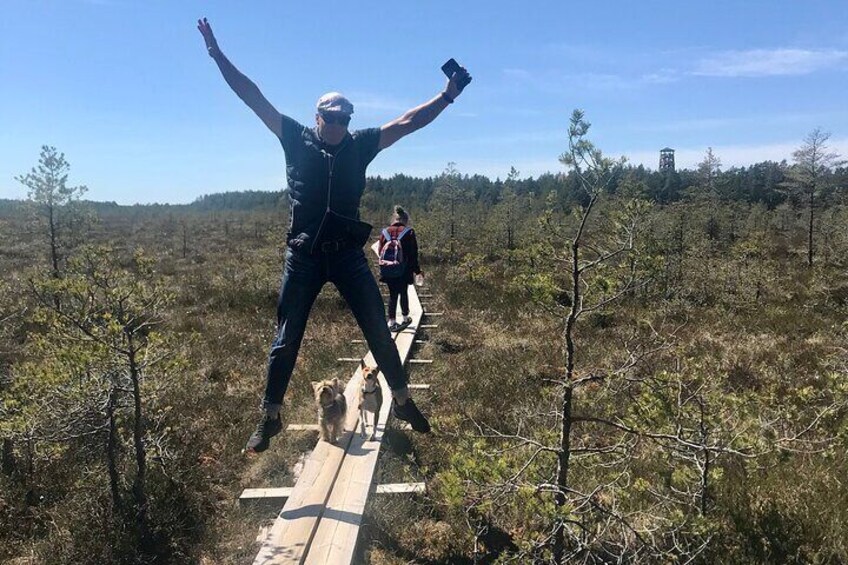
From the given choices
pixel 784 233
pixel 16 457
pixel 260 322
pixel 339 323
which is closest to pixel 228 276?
pixel 260 322

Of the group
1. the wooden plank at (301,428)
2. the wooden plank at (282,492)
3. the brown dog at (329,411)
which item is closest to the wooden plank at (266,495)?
the wooden plank at (282,492)

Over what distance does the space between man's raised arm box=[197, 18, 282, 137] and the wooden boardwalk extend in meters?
2.71

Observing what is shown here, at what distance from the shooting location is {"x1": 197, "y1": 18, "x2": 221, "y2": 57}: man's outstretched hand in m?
3.13

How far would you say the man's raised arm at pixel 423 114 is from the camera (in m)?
3.33

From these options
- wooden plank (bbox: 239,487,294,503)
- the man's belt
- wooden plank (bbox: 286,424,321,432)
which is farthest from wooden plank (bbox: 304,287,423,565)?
the man's belt

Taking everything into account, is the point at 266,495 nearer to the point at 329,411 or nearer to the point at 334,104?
the point at 329,411

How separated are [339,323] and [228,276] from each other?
9.52 meters

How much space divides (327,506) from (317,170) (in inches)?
98.4

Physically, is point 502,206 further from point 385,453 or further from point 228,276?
point 385,453

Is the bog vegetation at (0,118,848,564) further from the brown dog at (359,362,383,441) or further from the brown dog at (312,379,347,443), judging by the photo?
the brown dog at (312,379,347,443)

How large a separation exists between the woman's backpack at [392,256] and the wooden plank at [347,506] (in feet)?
11.5

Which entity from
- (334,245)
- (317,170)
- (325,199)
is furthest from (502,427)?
(317,170)

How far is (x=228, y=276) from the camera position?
18.9 m

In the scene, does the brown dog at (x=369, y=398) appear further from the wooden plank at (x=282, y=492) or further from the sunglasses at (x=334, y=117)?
the sunglasses at (x=334, y=117)
